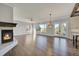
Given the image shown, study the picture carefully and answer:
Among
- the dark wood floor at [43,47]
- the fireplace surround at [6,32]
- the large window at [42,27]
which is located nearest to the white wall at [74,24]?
the dark wood floor at [43,47]

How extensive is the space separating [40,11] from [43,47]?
863 millimetres

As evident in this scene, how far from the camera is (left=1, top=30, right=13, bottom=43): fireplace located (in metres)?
2.69

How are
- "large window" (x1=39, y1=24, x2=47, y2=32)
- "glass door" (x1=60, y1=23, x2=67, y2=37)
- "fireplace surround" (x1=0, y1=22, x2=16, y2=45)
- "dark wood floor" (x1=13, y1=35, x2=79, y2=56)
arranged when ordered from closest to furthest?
"dark wood floor" (x1=13, y1=35, x2=79, y2=56) < "fireplace surround" (x1=0, y1=22, x2=16, y2=45) < "large window" (x1=39, y1=24, x2=47, y2=32) < "glass door" (x1=60, y1=23, x2=67, y2=37)

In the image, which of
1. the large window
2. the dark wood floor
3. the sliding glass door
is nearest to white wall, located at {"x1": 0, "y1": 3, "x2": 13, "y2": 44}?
the dark wood floor

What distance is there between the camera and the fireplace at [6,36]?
8.82ft

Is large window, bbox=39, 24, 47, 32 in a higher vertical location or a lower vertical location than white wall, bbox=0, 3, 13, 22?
lower

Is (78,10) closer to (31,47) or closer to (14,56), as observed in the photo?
(31,47)

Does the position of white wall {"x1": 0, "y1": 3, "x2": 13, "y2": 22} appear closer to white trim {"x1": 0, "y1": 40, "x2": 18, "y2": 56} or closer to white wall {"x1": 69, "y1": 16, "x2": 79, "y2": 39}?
white trim {"x1": 0, "y1": 40, "x2": 18, "y2": 56}

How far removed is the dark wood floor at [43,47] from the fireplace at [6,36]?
15 cm

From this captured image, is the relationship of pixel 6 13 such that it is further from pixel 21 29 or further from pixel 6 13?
pixel 21 29

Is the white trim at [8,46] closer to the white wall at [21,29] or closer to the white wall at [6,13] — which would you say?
the white wall at [21,29]

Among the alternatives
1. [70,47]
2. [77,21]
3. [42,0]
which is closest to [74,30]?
[77,21]

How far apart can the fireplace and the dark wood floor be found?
0.15m

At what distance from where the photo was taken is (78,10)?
2.60 m
